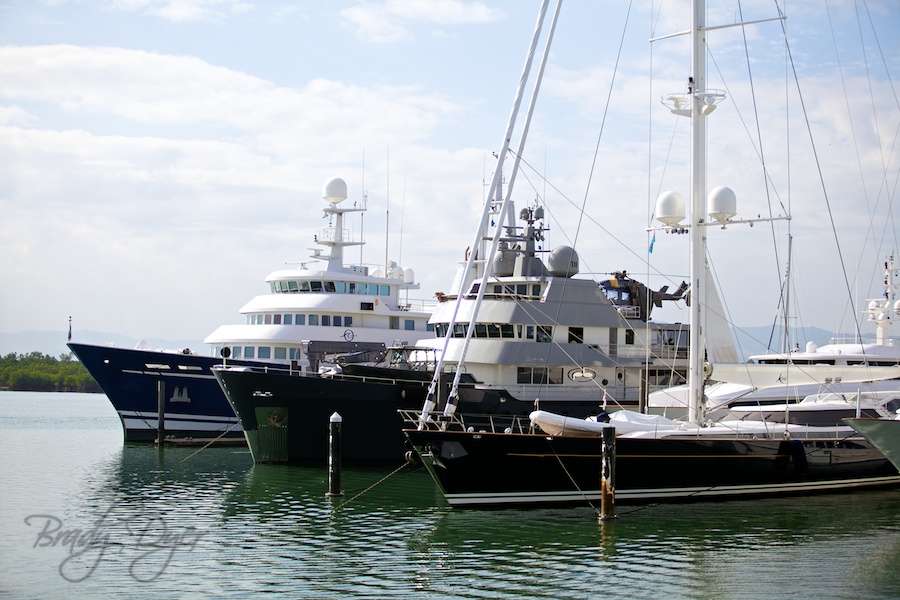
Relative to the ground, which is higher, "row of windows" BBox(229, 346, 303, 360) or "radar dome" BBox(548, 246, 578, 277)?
"radar dome" BBox(548, 246, 578, 277)

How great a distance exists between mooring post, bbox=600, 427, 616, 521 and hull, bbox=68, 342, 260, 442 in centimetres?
1795

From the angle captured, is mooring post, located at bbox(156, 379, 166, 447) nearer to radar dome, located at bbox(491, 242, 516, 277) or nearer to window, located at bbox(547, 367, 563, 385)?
radar dome, located at bbox(491, 242, 516, 277)

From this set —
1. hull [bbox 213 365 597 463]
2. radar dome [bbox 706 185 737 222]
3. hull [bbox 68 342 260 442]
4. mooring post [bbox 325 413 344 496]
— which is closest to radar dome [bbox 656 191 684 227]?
radar dome [bbox 706 185 737 222]

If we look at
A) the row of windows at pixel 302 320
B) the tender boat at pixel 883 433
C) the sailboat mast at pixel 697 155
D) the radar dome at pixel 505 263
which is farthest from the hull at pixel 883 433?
the row of windows at pixel 302 320

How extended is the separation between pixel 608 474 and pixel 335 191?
84.4 feet

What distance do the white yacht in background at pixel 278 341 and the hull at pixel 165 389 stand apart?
0.03m

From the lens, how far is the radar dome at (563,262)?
31156 mm

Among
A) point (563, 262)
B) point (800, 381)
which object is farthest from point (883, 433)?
point (563, 262)

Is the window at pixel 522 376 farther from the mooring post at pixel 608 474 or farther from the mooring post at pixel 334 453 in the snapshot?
the mooring post at pixel 608 474

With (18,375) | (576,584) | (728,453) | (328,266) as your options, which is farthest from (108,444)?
(18,375)

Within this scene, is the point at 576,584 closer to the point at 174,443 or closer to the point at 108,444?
the point at 174,443

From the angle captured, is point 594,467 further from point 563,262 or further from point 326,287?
point 326,287

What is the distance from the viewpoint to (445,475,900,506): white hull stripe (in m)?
20.0

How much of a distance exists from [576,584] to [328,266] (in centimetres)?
2909
